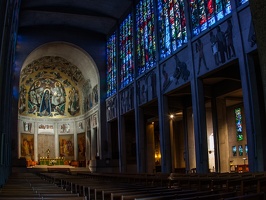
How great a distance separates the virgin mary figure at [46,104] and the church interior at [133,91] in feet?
0.41

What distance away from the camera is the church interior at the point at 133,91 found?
45.8 feet

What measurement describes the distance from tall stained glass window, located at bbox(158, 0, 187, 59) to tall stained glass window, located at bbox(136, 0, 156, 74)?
1411 millimetres

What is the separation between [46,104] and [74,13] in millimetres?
15331

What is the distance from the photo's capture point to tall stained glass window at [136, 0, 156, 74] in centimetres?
2405

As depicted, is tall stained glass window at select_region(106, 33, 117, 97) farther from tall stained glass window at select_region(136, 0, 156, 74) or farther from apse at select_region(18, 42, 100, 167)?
tall stained glass window at select_region(136, 0, 156, 74)

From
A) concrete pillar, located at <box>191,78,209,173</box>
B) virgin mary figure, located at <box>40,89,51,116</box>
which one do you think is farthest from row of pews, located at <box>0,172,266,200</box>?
virgin mary figure, located at <box>40,89,51,116</box>

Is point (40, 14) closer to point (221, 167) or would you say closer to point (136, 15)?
A: point (136, 15)

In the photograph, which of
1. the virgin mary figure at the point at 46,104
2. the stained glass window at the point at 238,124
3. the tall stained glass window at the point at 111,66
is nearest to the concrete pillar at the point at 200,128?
the stained glass window at the point at 238,124

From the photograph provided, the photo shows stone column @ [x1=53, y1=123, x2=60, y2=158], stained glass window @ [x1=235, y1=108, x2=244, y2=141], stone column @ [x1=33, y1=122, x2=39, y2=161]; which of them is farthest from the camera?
stone column @ [x1=53, y1=123, x2=60, y2=158]

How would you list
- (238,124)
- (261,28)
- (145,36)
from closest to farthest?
(261,28)
(145,36)
(238,124)

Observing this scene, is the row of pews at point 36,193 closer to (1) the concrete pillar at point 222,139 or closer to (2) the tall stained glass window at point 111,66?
(1) the concrete pillar at point 222,139

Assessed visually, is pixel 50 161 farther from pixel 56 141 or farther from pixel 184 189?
pixel 184 189

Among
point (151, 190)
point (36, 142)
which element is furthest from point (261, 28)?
point (36, 142)

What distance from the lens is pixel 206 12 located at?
1759 centimetres
